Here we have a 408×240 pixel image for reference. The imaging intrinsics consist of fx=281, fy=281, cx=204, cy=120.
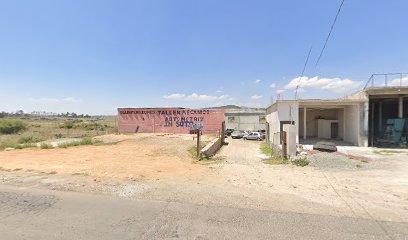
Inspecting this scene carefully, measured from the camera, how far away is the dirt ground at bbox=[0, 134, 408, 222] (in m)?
6.78

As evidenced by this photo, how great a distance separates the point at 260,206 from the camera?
21.4 feet

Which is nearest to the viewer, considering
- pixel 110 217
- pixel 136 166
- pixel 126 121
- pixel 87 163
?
pixel 110 217

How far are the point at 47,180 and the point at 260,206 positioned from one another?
23.4 ft

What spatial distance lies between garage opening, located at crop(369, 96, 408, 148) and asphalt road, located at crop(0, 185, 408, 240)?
20.7 meters

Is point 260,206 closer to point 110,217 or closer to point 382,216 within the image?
point 382,216

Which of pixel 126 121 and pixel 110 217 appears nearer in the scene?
pixel 110 217

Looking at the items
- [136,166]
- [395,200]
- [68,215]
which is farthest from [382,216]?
[136,166]

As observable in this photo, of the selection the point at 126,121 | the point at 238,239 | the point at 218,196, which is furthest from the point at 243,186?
the point at 126,121

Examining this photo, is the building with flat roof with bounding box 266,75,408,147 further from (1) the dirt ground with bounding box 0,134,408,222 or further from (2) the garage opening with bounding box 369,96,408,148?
(1) the dirt ground with bounding box 0,134,408,222

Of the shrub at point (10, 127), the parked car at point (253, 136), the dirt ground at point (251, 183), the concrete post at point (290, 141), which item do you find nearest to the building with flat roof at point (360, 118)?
the concrete post at point (290, 141)

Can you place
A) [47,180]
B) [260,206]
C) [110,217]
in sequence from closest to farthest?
1. [110,217]
2. [260,206]
3. [47,180]

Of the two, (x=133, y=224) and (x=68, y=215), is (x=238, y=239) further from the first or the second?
(x=68, y=215)

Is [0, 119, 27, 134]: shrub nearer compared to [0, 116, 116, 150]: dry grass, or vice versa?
[0, 116, 116, 150]: dry grass

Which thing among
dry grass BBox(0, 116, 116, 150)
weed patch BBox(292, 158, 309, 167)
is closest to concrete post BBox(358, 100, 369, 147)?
weed patch BBox(292, 158, 309, 167)
